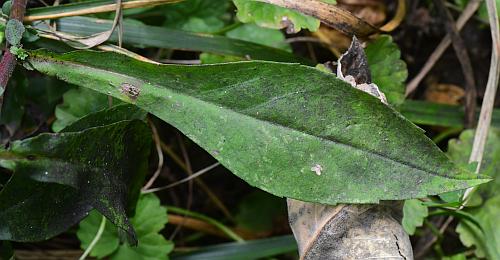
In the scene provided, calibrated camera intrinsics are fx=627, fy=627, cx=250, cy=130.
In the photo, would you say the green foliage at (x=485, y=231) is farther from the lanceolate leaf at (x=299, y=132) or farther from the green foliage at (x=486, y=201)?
the lanceolate leaf at (x=299, y=132)

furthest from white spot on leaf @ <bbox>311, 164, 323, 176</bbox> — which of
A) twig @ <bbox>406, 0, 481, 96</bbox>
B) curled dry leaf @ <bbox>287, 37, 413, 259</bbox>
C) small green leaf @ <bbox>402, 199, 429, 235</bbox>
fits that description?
→ twig @ <bbox>406, 0, 481, 96</bbox>

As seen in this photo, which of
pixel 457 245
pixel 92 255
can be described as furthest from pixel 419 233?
pixel 92 255

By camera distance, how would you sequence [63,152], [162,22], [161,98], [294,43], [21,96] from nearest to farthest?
[63,152] < [161,98] < [21,96] < [162,22] < [294,43]

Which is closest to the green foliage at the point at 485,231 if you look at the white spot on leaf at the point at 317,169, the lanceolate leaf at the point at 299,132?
the lanceolate leaf at the point at 299,132

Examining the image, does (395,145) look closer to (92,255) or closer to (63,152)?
(63,152)

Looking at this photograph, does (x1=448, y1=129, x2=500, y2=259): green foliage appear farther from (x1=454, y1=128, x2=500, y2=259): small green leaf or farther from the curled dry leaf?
the curled dry leaf

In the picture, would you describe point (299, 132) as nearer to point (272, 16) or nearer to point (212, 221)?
point (272, 16)
